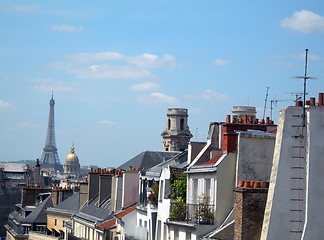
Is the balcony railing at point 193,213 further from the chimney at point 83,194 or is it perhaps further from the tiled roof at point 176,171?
the chimney at point 83,194

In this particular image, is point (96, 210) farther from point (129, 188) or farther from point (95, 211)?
point (129, 188)

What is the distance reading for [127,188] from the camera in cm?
5056

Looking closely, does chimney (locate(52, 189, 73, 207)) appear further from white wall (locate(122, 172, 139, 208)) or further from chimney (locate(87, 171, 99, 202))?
white wall (locate(122, 172, 139, 208))

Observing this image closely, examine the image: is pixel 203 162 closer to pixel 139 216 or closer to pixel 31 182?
pixel 139 216

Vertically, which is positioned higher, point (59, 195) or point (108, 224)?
point (59, 195)

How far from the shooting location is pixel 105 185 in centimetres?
5972

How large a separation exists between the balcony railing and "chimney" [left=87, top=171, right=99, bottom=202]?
101 feet

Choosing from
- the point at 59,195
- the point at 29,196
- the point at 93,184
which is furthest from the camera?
the point at 29,196

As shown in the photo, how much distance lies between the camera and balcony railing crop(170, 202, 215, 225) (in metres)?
30.0

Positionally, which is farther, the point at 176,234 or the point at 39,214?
the point at 39,214

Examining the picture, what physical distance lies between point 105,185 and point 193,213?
2893 cm

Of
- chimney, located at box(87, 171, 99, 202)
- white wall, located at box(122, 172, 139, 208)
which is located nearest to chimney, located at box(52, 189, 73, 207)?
chimney, located at box(87, 171, 99, 202)

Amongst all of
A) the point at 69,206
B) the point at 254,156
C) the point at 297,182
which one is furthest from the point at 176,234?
the point at 69,206

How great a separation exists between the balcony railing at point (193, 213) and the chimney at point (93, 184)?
30863 millimetres
